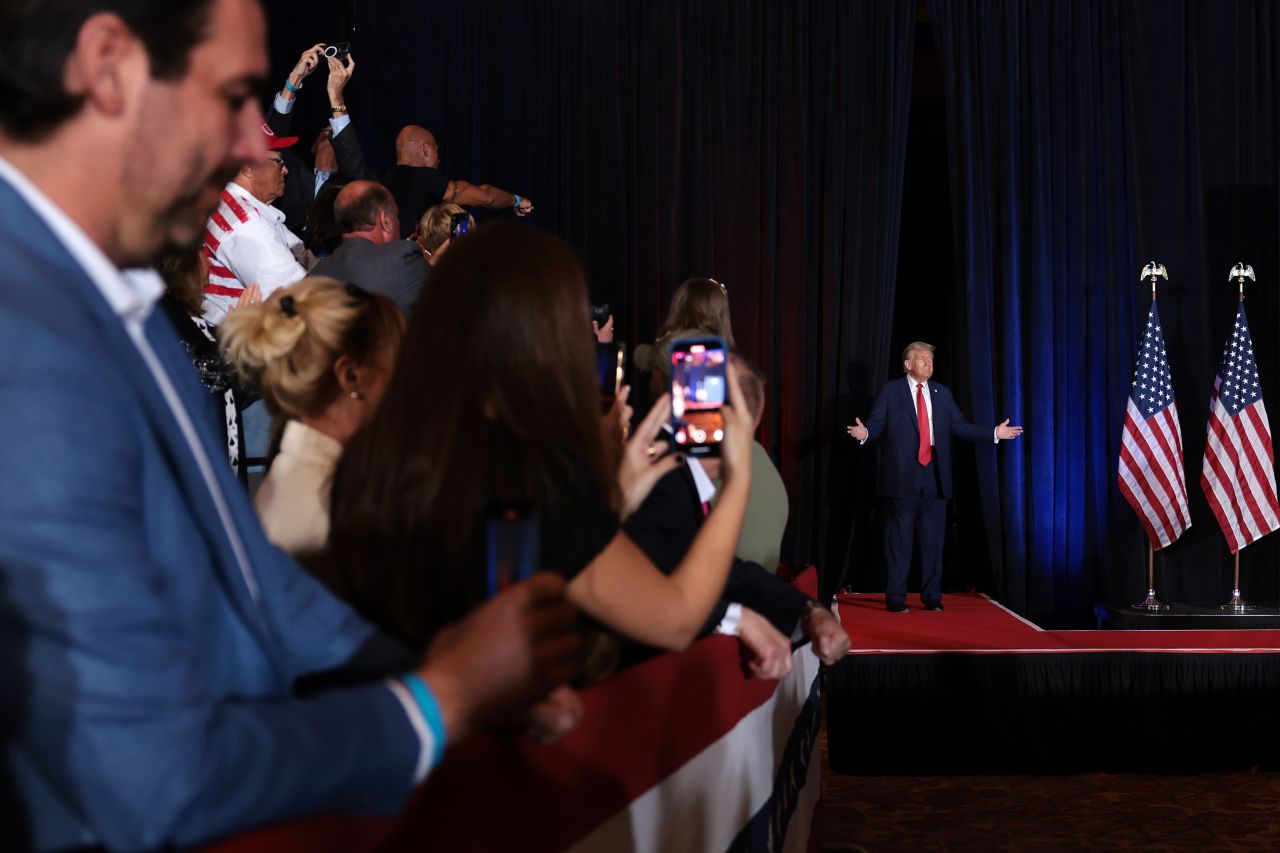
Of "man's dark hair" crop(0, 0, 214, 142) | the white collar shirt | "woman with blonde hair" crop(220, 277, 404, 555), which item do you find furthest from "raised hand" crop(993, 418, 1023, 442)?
"man's dark hair" crop(0, 0, 214, 142)

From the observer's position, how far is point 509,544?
101cm

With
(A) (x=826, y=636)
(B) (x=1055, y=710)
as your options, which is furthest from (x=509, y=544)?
(B) (x=1055, y=710)

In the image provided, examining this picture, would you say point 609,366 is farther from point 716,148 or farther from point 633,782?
point 716,148

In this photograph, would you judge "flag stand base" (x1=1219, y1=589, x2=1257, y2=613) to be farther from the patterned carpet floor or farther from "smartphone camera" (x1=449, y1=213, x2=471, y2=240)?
"smartphone camera" (x1=449, y1=213, x2=471, y2=240)

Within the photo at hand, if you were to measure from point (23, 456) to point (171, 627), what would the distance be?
13 cm

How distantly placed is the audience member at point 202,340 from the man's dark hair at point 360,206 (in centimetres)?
63

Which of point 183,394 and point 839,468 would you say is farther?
point 839,468

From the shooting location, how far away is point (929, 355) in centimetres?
774

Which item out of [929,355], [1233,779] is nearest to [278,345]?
[1233,779]

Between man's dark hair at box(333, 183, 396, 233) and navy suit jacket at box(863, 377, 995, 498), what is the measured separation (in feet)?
14.4

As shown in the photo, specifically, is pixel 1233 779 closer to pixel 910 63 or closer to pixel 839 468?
pixel 839 468

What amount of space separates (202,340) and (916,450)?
539 cm

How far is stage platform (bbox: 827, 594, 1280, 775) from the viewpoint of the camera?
5172 mm

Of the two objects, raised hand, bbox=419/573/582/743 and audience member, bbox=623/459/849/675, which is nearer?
raised hand, bbox=419/573/582/743
